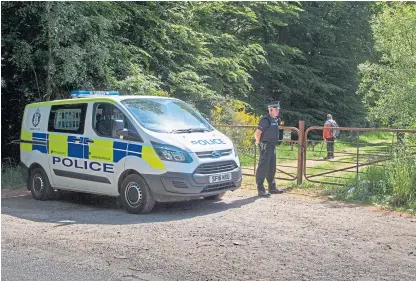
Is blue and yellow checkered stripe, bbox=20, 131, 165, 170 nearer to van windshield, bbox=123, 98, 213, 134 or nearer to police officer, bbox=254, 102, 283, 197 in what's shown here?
van windshield, bbox=123, 98, 213, 134

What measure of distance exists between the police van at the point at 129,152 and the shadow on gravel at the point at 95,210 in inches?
10.7

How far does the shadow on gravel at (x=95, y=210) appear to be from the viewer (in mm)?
8516

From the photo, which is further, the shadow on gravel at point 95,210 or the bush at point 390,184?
the bush at point 390,184

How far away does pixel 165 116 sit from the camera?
374 inches

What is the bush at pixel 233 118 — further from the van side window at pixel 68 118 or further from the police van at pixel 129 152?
the van side window at pixel 68 118

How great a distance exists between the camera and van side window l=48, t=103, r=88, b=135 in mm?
9875

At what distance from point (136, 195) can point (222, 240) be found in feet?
7.91

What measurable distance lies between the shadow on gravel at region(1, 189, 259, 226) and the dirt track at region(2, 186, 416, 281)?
0.02m

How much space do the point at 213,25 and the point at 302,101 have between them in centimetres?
966

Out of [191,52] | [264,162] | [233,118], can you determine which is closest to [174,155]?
[264,162]

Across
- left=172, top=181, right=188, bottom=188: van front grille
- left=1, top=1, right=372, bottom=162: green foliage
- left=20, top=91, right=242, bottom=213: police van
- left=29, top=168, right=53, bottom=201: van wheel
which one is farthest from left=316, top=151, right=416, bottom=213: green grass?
left=1, top=1, right=372, bottom=162: green foliage

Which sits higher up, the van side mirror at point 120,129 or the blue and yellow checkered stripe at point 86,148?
the van side mirror at point 120,129

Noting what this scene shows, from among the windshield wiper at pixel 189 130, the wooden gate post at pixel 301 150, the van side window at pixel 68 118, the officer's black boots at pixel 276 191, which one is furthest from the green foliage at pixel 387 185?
the van side window at pixel 68 118

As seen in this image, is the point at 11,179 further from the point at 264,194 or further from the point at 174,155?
the point at 264,194
